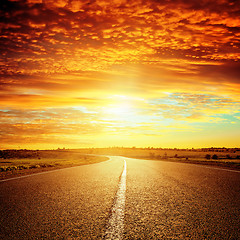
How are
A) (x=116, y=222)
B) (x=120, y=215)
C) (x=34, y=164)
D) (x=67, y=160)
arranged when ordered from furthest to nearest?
(x=67, y=160) < (x=34, y=164) < (x=120, y=215) < (x=116, y=222)

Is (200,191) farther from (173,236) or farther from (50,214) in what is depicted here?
(50,214)

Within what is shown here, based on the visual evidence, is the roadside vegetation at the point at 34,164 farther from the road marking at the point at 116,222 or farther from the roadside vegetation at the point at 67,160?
the road marking at the point at 116,222

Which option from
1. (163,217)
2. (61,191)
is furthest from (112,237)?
(61,191)

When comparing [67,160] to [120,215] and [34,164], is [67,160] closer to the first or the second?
[34,164]

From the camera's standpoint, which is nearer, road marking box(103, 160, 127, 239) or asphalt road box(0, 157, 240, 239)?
road marking box(103, 160, 127, 239)

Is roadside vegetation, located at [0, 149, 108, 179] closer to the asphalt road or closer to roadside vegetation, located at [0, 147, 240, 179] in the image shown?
roadside vegetation, located at [0, 147, 240, 179]

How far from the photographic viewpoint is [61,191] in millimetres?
5512

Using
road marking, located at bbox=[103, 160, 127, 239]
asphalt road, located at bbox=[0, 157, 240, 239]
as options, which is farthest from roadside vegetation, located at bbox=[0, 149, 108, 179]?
road marking, located at bbox=[103, 160, 127, 239]

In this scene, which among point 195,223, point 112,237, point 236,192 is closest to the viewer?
point 112,237

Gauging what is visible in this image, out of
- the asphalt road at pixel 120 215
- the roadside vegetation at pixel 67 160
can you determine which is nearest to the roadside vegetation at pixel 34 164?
the roadside vegetation at pixel 67 160

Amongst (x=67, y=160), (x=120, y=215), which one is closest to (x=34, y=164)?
(x=67, y=160)

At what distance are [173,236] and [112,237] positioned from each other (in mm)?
734

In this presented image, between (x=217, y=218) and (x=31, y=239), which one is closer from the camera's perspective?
(x=31, y=239)

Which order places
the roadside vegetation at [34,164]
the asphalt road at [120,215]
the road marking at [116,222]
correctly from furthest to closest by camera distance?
the roadside vegetation at [34,164], the asphalt road at [120,215], the road marking at [116,222]
